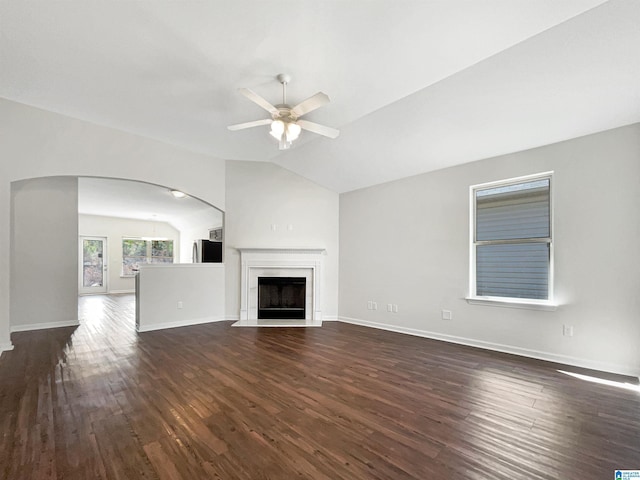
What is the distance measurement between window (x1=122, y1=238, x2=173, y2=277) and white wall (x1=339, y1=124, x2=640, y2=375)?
30.4 ft

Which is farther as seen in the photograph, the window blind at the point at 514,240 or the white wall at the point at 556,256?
the window blind at the point at 514,240

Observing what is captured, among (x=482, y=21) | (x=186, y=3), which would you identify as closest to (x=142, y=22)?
(x=186, y=3)

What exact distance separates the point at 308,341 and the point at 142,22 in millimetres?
4090

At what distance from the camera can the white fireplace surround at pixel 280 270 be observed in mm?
5652

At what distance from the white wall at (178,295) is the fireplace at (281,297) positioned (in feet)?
2.63

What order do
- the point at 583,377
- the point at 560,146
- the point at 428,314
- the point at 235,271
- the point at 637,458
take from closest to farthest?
1. the point at 637,458
2. the point at 583,377
3. the point at 560,146
4. the point at 428,314
5. the point at 235,271

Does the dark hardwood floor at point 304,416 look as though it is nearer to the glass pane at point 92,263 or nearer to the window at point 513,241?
the window at point 513,241

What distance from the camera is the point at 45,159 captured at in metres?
3.87

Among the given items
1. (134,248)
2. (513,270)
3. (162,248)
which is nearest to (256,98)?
(513,270)

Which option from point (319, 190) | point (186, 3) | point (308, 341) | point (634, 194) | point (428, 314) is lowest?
point (308, 341)

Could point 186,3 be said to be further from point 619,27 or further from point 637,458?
point 637,458

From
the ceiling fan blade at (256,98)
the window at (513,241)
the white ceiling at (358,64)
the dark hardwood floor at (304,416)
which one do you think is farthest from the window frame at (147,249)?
the window at (513,241)

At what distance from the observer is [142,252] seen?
36.0ft

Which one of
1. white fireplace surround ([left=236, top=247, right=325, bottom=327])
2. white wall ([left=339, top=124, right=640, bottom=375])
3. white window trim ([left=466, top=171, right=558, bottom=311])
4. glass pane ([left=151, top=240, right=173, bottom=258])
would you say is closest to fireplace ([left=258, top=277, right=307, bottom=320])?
white fireplace surround ([left=236, top=247, right=325, bottom=327])
